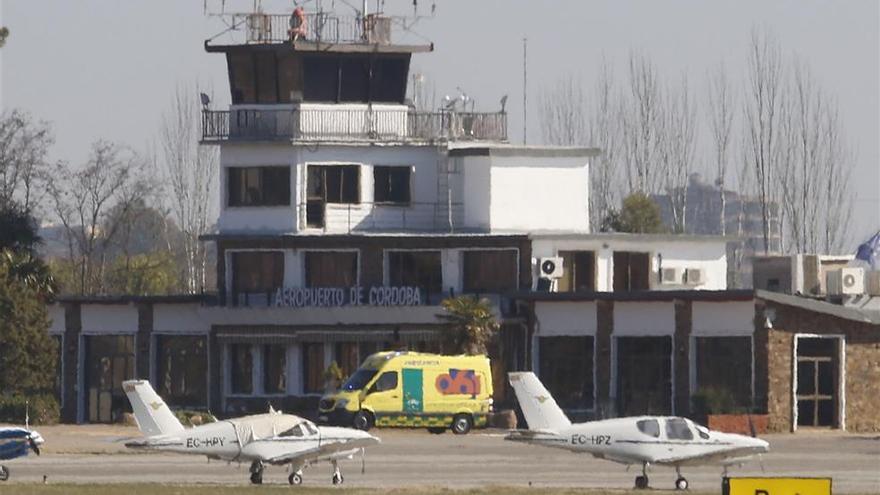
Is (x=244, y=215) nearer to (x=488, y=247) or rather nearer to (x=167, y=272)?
(x=488, y=247)

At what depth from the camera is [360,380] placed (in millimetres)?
68000

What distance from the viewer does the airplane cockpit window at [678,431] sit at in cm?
4834

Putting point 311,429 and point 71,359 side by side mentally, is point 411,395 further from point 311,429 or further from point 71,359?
point 311,429

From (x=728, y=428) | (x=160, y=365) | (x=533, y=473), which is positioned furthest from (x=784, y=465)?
(x=160, y=365)

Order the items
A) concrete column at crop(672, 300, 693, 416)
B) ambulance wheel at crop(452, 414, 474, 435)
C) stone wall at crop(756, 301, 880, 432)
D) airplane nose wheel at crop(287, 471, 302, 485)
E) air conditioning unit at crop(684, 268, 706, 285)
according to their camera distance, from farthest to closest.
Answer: air conditioning unit at crop(684, 268, 706, 285), concrete column at crop(672, 300, 693, 416), stone wall at crop(756, 301, 880, 432), ambulance wheel at crop(452, 414, 474, 435), airplane nose wheel at crop(287, 471, 302, 485)

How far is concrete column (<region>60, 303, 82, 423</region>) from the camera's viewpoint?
259 ft

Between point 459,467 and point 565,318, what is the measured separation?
1997 cm

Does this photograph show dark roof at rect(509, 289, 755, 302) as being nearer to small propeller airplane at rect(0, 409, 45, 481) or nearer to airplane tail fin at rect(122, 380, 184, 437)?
airplane tail fin at rect(122, 380, 184, 437)

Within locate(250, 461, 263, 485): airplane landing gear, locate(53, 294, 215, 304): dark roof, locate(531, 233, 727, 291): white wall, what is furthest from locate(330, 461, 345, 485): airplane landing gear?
locate(53, 294, 215, 304): dark roof

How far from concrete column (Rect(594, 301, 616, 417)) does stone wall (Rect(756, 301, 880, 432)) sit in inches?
199

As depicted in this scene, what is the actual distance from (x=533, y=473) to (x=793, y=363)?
63.8ft

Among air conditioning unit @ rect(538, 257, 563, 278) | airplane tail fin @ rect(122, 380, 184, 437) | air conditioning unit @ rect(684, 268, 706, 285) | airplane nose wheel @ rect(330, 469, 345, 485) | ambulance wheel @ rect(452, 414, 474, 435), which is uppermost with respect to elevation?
air conditioning unit @ rect(538, 257, 563, 278)

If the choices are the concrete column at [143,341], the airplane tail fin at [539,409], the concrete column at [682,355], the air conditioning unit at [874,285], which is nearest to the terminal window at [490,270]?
the concrete column at [682,355]

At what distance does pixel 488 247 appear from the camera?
76.2 meters
